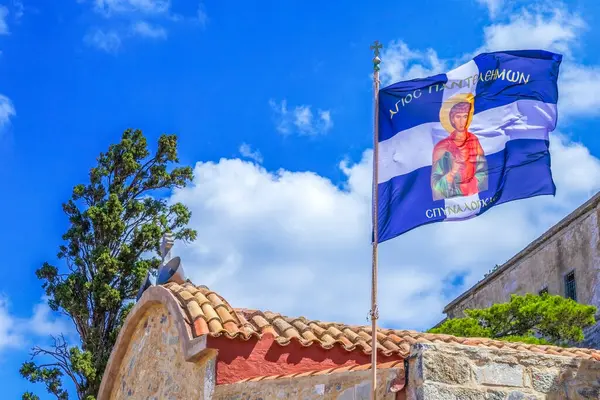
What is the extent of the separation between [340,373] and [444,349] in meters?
1.06

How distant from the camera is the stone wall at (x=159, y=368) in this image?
820cm

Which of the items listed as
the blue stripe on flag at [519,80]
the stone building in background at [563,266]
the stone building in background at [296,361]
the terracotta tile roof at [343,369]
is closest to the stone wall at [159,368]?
the stone building in background at [296,361]

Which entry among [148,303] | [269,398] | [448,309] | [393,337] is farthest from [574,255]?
[269,398]

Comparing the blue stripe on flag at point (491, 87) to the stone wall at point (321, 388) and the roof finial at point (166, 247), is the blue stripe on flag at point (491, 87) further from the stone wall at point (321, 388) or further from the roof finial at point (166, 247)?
the roof finial at point (166, 247)

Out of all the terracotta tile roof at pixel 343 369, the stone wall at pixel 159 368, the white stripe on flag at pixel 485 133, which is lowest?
the terracotta tile roof at pixel 343 369

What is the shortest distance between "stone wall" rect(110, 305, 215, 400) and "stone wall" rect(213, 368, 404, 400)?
465 millimetres

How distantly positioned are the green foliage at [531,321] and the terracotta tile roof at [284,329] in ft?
19.6

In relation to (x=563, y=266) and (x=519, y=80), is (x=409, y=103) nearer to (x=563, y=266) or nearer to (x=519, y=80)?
(x=519, y=80)

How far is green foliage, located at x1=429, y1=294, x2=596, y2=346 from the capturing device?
50.6 feet

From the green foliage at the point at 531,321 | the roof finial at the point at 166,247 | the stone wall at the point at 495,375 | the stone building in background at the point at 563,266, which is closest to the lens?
the stone wall at the point at 495,375

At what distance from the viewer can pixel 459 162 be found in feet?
23.5

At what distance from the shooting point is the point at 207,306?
877 centimetres

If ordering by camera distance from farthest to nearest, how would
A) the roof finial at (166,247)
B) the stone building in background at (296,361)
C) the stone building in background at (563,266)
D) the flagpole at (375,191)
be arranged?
the stone building in background at (563,266) < the roof finial at (166,247) < the flagpole at (375,191) < the stone building in background at (296,361)

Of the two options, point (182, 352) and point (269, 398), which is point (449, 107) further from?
point (182, 352)
